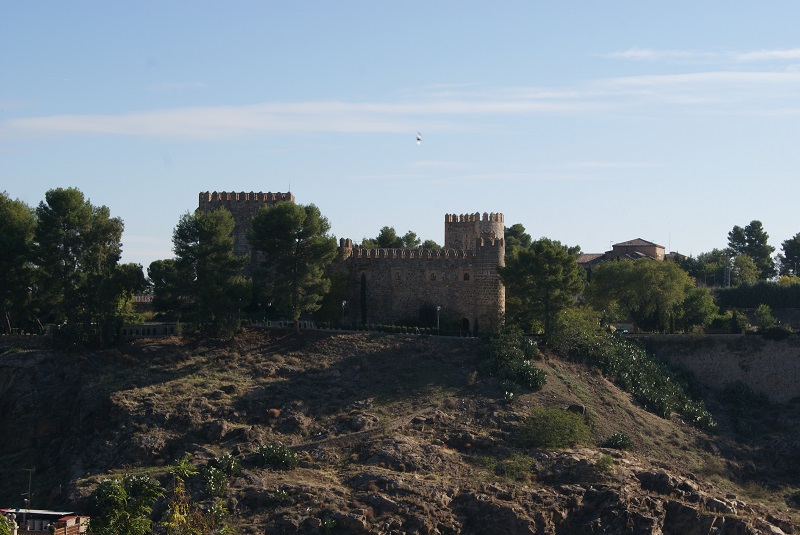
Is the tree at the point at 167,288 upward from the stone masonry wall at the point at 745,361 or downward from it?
upward

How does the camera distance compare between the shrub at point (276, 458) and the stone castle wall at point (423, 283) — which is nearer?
the shrub at point (276, 458)

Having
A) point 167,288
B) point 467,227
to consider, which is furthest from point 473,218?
point 167,288

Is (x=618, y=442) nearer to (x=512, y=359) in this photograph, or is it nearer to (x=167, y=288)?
(x=512, y=359)

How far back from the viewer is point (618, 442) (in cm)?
7425

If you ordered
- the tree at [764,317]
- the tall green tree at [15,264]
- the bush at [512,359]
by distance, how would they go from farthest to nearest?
the tree at [764,317]
the tall green tree at [15,264]
the bush at [512,359]

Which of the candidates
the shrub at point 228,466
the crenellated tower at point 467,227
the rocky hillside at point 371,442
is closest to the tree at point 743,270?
the crenellated tower at point 467,227

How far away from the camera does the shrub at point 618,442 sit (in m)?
74.1

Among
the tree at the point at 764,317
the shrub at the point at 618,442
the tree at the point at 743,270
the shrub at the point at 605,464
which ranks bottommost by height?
the shrub at the point at 605,464

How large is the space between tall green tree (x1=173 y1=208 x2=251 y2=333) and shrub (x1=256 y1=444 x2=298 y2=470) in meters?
13.1

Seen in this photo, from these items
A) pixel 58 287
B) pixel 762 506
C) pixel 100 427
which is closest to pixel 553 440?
pixel 762 506

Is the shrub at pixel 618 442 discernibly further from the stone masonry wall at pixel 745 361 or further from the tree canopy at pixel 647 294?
the tree canopy at pixel 647 294

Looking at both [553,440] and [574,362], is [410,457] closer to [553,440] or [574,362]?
[553,440]

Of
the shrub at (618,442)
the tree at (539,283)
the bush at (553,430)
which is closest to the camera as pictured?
the bush at (553,430)

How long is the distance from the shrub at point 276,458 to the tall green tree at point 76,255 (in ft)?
53.6
